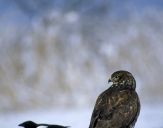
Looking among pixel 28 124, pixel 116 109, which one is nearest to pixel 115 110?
pixel 116 109

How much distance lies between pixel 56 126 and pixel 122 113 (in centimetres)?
670

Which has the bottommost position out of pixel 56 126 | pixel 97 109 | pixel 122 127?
pixel 56 126

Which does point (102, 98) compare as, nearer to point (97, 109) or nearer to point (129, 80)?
point (97, 109)

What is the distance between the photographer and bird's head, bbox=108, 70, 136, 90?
46.6 feet

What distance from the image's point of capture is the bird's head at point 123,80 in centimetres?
1421

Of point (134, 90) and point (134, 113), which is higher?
point (134, 90)

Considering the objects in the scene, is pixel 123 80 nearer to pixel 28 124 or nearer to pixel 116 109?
pixel 116 109

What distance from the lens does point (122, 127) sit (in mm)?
12852

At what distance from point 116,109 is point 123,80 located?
199cm

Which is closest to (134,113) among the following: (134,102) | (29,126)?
(134,102)

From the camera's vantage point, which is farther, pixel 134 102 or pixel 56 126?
pixel 134 102

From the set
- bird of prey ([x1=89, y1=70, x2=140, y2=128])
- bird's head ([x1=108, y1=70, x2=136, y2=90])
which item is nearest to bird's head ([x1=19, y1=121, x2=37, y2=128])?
bird of prey ([x1=89, y1=70, x2=140, y2=128])

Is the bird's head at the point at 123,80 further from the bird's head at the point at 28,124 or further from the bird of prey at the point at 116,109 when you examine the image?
the bird's head at the point at 28,124

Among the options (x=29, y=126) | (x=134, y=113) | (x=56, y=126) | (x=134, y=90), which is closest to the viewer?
(x=56, y=126)
